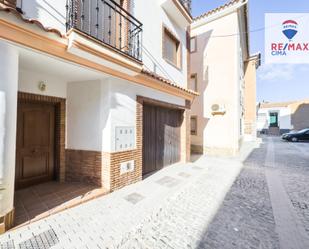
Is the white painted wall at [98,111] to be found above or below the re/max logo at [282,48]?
below

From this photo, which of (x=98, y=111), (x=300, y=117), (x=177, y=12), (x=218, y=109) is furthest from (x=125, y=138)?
(x=300, y=117)

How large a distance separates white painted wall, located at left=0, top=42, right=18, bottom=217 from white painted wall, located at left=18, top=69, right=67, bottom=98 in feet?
4.23

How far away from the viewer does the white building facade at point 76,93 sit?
9.46 ft

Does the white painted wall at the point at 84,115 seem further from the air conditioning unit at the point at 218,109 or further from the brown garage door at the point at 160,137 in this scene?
the air conditioning unit at the point at 218,109

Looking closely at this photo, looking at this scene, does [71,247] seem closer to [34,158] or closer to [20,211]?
[20,211]

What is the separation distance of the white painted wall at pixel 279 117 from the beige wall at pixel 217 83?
1065 inches

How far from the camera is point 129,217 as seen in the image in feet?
11.4

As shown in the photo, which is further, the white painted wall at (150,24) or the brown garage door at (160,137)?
the brown garage door at (160,137)

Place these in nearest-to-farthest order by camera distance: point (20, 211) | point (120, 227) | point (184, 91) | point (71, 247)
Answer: point (71, 247)
point (120, 227)
point (20, 211)
point (184, 91)

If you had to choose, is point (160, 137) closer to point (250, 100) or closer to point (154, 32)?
point (154, 32)

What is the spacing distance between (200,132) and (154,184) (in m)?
6.93

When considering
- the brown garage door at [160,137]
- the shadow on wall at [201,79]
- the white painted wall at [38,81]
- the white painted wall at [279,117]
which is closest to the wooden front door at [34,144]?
the white painted wall at [38,81]

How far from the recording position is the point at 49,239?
2.73m

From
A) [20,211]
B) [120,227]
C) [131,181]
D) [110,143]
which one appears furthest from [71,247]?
[131,181]
